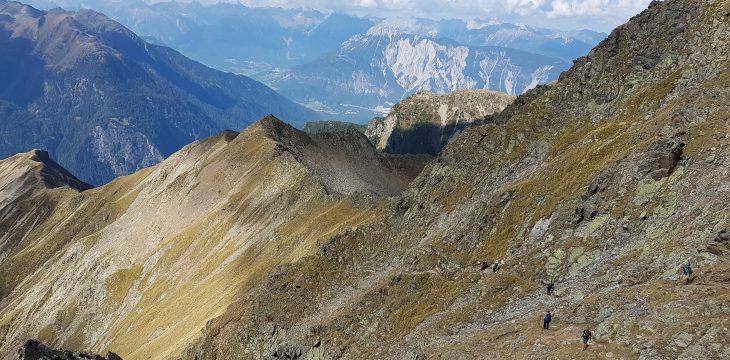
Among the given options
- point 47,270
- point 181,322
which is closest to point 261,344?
point 181,322

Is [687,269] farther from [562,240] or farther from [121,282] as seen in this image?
[121,282]

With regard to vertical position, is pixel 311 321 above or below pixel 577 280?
below

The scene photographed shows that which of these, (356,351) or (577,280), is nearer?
(577,280)

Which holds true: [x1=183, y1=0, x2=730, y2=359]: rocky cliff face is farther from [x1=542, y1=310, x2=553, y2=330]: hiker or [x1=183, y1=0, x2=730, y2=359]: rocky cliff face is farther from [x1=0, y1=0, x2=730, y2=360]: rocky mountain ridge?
[x1=542, y1=310, x2=553, y2=330]: hiker

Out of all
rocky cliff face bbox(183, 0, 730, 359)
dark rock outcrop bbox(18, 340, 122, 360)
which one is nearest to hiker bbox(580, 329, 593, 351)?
rocky cliff face bbox(183, 0, 730, 359)

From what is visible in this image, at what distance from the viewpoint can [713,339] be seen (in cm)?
2764

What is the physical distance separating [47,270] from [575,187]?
16540 centimetres

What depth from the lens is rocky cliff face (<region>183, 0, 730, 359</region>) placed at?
34.6m

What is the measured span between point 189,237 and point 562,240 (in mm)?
95069

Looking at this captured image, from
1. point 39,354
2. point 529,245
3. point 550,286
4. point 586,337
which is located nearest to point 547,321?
point 586,337

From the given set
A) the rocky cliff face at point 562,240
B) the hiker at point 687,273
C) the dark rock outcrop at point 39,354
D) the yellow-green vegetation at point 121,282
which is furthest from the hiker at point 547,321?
the yellow-green vegetation at point 121,282

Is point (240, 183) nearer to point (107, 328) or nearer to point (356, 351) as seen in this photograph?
point (107, 328)

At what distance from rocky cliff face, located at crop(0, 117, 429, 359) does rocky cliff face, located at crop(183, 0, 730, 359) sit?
13.0 m

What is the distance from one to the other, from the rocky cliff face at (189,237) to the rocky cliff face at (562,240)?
42.6ft
